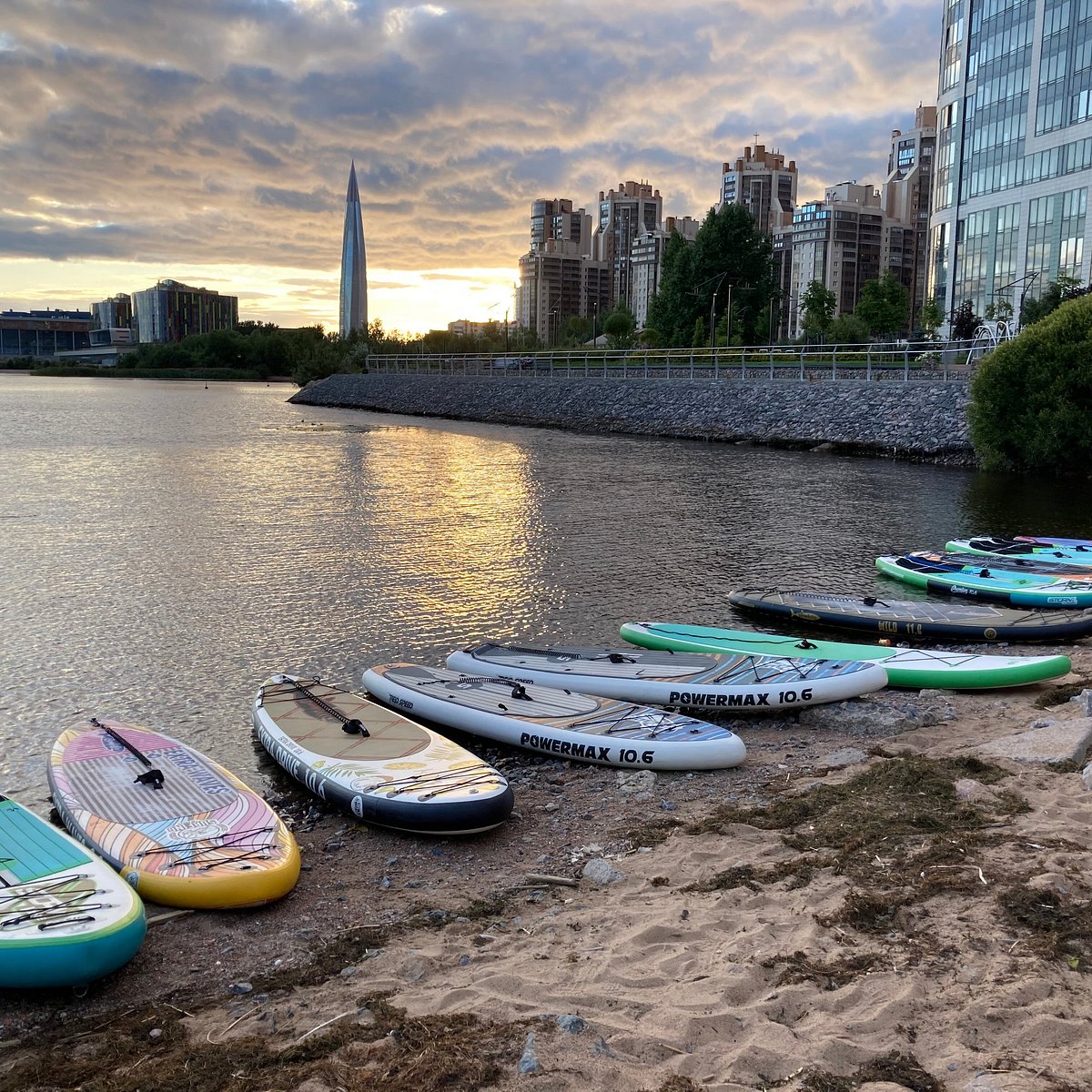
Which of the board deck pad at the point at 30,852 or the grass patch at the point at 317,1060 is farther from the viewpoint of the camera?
the board deck pad at the point at 30,852

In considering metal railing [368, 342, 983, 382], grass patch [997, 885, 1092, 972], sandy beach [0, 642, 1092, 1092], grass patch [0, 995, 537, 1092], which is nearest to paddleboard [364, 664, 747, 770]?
sandy beach [0, 642, 1092, 1092]

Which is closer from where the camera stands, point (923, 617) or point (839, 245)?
point (923, 617)

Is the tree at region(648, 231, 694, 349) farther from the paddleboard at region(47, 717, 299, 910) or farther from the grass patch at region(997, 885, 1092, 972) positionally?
the grass patch at region(997, 885, 1092, 972)

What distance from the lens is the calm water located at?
35.7 feet

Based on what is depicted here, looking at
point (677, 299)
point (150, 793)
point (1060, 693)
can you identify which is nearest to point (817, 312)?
point (677, 299)

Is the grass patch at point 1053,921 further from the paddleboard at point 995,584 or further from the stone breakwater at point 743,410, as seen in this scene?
the stone breakwater at point 743,410

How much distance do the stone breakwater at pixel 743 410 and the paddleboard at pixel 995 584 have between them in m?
19.5

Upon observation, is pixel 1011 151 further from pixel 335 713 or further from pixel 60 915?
pixel 60 915

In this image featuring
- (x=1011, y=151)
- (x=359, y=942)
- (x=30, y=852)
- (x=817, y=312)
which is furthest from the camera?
(x=817, y=312)

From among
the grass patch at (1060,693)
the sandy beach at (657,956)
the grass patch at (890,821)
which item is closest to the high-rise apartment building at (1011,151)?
the grass patch at (1060,693)

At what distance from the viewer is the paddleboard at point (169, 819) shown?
5766mm

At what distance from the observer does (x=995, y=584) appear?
1403 cm

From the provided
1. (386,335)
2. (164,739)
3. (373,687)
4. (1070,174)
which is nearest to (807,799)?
(373,687)

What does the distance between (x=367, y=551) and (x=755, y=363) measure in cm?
3320
